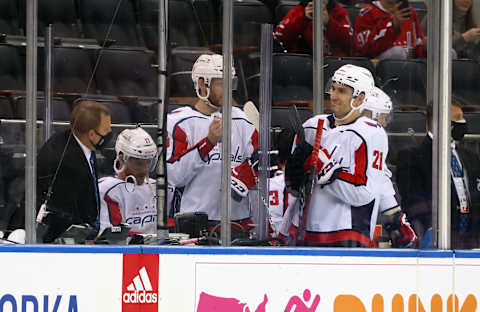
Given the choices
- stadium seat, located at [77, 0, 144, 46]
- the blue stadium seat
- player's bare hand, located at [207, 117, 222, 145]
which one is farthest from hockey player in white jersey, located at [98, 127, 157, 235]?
the blue stadium seat

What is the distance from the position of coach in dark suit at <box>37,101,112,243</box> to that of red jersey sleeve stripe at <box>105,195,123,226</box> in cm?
5

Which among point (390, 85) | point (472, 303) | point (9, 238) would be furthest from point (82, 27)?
point (472, 303)

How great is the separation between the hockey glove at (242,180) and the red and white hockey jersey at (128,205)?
12.8 inches

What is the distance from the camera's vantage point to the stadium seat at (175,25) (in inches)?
147

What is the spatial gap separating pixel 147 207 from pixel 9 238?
58 cm

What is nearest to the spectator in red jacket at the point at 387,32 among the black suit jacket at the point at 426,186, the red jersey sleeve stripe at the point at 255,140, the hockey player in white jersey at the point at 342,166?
the hockey player in white jersey at the point at 342,166

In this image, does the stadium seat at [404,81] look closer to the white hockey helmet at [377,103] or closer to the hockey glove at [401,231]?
the white hockey helmet at [377,103]

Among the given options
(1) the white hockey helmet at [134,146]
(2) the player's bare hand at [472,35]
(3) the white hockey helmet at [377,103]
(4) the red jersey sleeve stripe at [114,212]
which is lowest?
(4) the red jersey sleeve stripe at [114,212]

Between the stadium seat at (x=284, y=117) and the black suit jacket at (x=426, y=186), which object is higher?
the stadium seat at (x=284, y=117)

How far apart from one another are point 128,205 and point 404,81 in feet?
3.97

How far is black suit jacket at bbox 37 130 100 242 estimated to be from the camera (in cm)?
378

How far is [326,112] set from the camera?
12.3 ft

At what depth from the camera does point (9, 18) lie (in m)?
3.77

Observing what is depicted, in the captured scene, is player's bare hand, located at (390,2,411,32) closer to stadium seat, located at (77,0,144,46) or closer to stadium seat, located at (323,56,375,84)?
stadium seat, located at (323,56,375,84)
